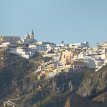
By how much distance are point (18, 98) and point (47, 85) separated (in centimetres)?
1112

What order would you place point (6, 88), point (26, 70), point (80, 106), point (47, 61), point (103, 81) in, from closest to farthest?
point (80, 106) → point (103, 81) → point (6, 88) → point (26, 70) → point (47, 61)

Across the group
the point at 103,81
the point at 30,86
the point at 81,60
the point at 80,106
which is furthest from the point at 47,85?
the point at 80,106

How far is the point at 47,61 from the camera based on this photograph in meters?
200

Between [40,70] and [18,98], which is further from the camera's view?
[40,70]

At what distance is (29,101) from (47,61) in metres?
51.4

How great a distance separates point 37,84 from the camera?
169 meters

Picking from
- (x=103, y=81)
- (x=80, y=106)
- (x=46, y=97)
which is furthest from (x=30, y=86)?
(x=80, y=106)

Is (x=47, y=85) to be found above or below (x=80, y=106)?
below

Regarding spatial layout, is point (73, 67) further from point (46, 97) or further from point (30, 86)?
point (46, 97)

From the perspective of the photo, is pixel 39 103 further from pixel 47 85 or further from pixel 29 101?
pixel 47 85

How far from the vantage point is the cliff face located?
140 meters

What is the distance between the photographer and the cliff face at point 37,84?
460ft

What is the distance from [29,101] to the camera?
14962 centimetres

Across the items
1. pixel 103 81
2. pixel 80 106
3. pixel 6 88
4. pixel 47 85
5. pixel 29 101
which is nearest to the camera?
pixel 80 106
